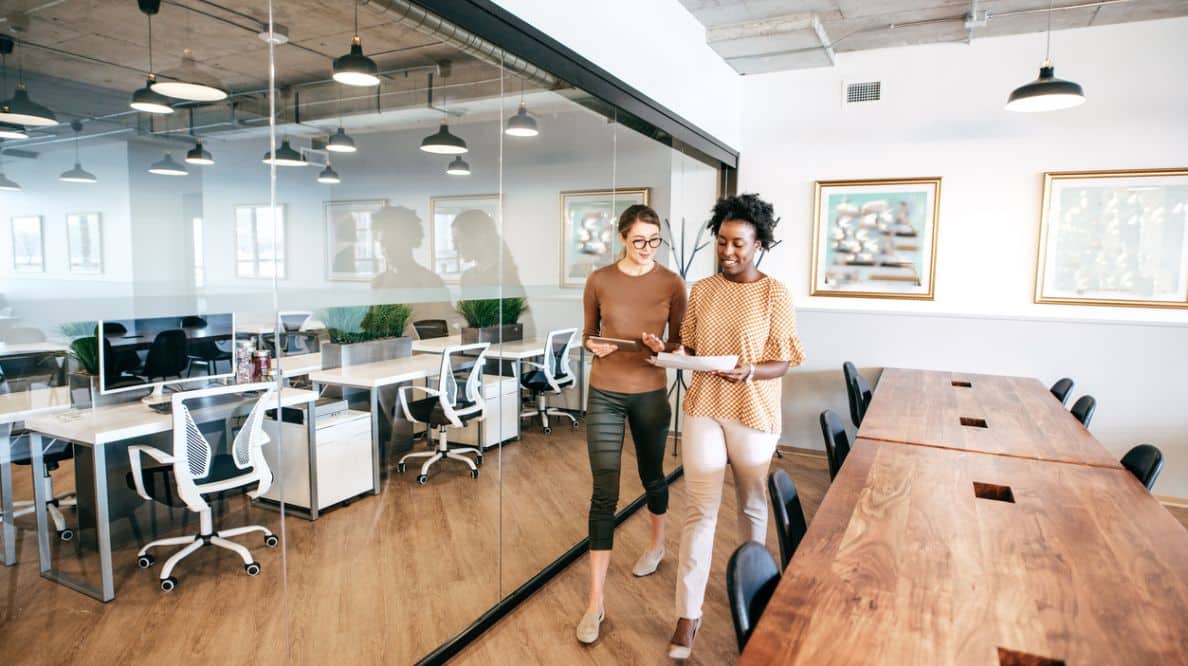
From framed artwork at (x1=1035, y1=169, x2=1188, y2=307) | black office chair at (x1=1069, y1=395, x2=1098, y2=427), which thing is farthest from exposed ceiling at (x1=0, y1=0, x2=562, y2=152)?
framed artwork at (x1=1035, y1=169, x2=1188, y2=307)

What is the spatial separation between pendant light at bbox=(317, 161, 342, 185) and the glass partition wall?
1 centimetres

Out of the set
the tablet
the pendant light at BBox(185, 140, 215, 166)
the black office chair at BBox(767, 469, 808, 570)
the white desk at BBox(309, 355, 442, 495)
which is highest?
the pendant light at BBox(185, 140, 215, 166)

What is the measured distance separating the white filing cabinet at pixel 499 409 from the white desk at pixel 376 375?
0.40 m

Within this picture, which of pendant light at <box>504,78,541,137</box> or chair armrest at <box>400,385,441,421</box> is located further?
pendant light at <box>504,78,541,137</box>

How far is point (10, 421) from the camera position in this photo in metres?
1.34

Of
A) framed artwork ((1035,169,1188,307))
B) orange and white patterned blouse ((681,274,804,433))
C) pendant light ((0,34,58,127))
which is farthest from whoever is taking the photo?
framed artwork ((1035,169,1188,307))

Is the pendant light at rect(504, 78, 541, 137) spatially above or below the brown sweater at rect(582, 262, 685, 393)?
above

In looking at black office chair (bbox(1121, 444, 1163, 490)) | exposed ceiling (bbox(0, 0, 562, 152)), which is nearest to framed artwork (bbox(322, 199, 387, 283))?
exposed ceiling (bbox(0, 0, 562, 152))

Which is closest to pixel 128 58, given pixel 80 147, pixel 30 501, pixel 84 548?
pixel 80 147

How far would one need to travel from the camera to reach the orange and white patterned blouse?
2.55 meters

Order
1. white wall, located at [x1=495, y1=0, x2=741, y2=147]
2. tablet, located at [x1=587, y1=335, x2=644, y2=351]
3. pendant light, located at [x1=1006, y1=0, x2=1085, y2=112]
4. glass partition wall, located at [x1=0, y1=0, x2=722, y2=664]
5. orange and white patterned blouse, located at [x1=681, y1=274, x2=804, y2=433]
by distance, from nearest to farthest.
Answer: glass partition wall, located at [x1=0, y1=0, x2=722, y2=664] → orange and white patterned blouse, located at [x1=681, y1=274, x2=804, y2=433] → tablet, located at [x1=587, y1=335, x2=644, y2=351] → white wall, located at [x1=495, y1=0, x2=741, y2=147] → pendant light, located at [x1=1006, y1=0, x2=1085, y2=112]

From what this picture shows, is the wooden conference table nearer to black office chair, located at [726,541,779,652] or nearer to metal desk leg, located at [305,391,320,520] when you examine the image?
black office chair, located at [726,541,779,652]

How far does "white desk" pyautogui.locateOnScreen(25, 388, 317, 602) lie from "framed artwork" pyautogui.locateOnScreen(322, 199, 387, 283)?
544 mm

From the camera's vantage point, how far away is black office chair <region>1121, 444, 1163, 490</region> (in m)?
2.46
